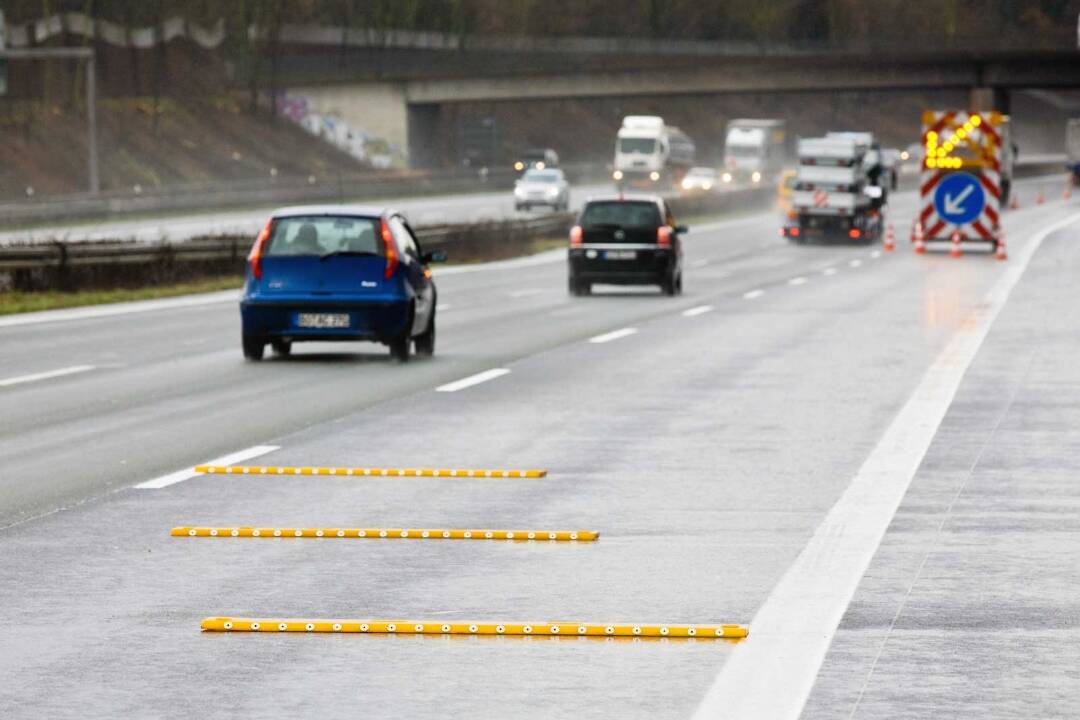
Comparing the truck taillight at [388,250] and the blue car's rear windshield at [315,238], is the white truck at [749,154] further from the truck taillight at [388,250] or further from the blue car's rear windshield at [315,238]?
the truck taillight at [388,250]

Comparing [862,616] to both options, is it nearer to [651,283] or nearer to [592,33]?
[651,283]

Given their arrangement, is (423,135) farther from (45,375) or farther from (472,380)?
(472,380)

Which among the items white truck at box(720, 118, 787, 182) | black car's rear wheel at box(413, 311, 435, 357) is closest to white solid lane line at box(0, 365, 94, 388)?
black car's rear wheel at box(413, 311, 435, 357)

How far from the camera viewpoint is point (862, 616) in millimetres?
8477

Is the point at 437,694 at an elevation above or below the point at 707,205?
above

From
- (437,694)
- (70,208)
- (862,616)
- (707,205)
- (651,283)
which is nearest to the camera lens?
(437,694)

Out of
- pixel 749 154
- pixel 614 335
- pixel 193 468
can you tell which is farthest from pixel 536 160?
pixel 193 468

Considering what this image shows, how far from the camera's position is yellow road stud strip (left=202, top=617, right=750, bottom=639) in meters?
8.16

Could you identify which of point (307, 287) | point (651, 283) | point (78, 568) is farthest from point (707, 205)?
point (78, 568)

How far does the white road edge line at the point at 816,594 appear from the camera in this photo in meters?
7.10

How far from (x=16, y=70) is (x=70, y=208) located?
33329mm

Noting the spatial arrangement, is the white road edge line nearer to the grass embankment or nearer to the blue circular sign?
the grass embankment

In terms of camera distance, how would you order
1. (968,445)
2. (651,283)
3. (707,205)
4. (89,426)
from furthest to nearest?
(707,205) < (651,283) < (89,426) < (968,445)

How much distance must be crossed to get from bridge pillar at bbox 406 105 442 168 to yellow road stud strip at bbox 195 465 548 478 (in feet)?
344
